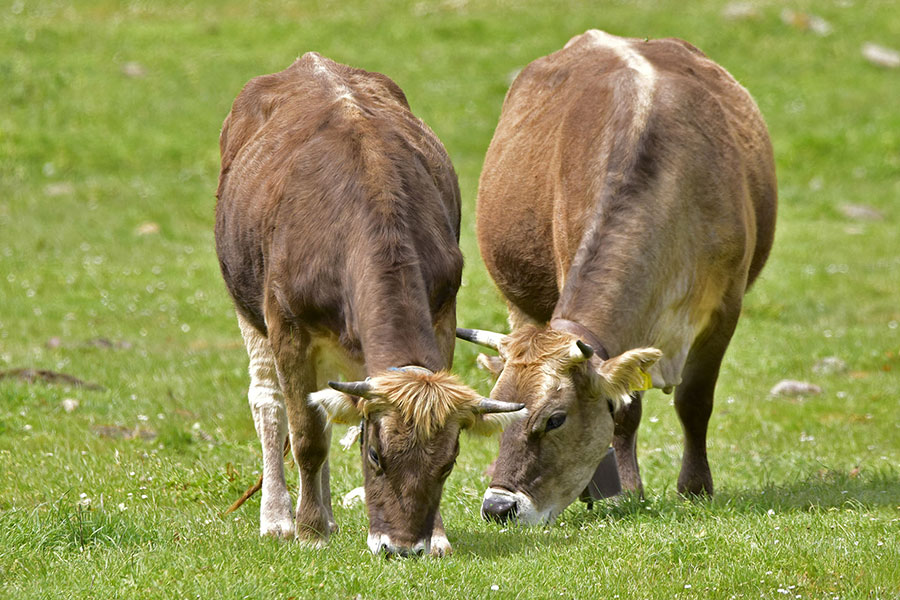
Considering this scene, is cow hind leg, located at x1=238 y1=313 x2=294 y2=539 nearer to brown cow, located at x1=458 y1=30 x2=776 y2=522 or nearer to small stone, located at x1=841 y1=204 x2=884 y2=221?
brown cow, located at x1=458 y1=30 x2=776 y2=522

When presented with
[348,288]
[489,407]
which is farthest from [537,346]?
[348,288]

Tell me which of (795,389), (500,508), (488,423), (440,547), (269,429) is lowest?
(795,389)

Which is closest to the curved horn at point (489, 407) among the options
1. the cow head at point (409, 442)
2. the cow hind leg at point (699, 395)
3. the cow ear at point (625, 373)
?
the cow head at point (409, 442)

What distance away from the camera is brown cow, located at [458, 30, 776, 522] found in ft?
23.8

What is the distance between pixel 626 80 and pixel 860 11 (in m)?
26.1

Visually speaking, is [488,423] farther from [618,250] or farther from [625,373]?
[618,250]

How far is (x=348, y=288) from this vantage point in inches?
Result: 260

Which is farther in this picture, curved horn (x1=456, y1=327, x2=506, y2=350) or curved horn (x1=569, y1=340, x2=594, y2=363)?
curved horn (x1=456, y1=327, x2=506, y2=350)

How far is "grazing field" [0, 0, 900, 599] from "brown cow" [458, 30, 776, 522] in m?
0.53

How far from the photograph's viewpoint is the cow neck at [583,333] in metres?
7.40

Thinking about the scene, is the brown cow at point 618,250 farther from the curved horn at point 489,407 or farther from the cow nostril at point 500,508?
the curved horn at point 489,407

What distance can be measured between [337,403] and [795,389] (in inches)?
285

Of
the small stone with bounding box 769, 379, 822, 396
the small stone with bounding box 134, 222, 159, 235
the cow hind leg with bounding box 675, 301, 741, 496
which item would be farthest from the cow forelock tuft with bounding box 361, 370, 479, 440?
the small stone with bounding box 134, 222, 159, 235

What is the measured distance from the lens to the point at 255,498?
8359mm
